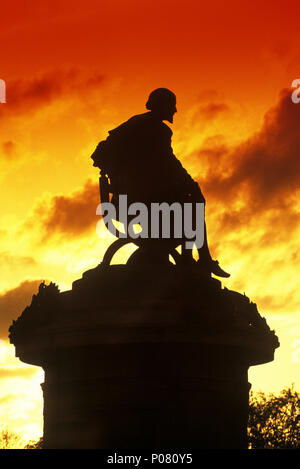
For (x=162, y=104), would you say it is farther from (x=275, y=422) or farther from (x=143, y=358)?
(x=275, y=422)

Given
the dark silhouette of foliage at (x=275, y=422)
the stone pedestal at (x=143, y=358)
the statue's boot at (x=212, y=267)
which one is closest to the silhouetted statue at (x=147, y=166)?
the statue's boot at (x=212, y=267)

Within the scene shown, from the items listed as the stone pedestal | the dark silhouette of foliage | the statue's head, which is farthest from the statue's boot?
the dark silhouette of foliage

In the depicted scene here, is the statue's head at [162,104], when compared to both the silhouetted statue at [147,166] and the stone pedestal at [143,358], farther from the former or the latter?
the stone pedestal at [143,358]

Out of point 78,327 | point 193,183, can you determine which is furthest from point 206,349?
point 193,183

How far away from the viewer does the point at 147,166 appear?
1428 cm

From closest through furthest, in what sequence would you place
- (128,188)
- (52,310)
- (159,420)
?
1. (159,420)
2. (52,310)
3. (128,188)

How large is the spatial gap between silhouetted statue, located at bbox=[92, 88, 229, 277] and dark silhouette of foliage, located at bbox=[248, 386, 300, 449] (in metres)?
35.3

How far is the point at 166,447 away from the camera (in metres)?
12.4

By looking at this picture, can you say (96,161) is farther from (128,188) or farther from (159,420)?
(159,420)

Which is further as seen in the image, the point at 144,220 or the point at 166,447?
the point at 144,220

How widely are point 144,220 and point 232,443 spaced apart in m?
3.39

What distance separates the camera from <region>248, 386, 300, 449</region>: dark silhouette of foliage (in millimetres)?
48872

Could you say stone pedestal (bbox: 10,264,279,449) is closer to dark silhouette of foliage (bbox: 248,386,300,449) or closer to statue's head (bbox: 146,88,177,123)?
statue's head (bbox: 146,88,177,123)

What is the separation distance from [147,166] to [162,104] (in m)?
1.08
